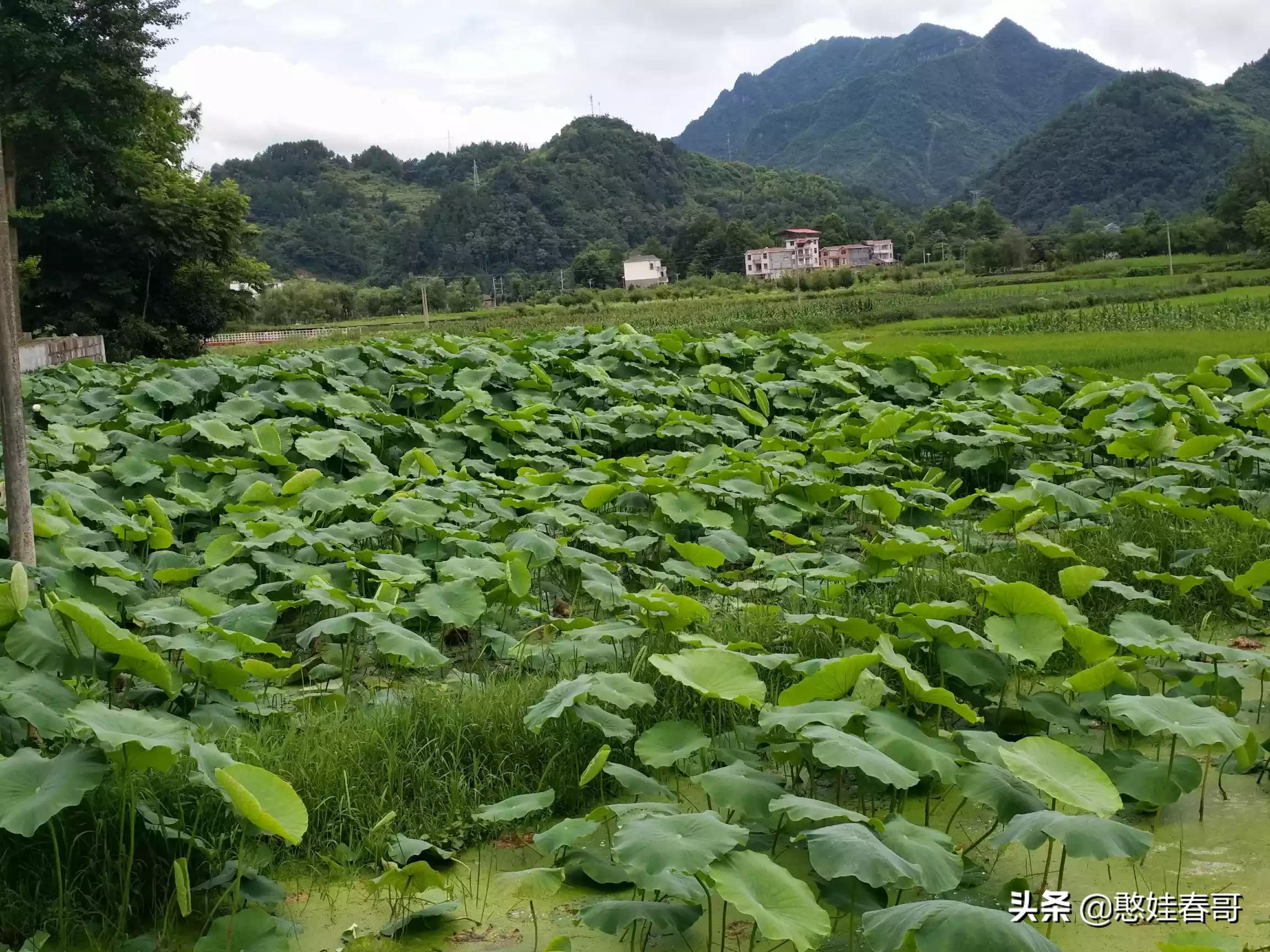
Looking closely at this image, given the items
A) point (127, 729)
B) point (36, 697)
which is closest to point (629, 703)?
point (127, 729)

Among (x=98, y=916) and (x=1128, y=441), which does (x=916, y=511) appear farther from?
(x=98, y=916)

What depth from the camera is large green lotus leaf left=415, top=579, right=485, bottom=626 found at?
3.33 metres

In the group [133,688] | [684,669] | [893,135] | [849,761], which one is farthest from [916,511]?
[893,135]

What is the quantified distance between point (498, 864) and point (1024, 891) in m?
1.18

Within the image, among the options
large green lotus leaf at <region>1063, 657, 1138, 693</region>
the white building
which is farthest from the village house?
large green lotus leaf at <region>1063, 657, 1138, 693</region>

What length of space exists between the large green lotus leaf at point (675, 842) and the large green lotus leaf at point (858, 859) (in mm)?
148

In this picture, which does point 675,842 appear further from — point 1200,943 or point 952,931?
point 1200,943

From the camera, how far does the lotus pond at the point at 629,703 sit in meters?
2.04

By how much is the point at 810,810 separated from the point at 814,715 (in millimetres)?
387

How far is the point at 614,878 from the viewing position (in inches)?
85.9

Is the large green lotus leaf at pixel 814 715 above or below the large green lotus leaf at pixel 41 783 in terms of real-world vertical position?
below

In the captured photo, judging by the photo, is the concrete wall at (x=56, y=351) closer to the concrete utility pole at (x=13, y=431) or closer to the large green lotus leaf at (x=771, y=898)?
the concrete utility pole at (x=13, y=431)

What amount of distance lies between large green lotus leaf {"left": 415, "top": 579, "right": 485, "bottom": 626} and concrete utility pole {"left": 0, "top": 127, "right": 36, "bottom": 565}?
1.18 metres

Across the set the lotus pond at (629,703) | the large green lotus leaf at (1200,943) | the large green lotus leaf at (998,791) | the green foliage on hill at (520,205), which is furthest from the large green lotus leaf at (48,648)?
the green foliage on hill at (520,205)
